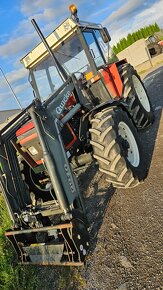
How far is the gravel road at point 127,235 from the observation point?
3178 mm

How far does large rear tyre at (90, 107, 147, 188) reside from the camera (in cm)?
426

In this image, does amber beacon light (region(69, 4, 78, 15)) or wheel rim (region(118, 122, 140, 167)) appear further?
amber beacon light (region(69, 4, 78, 15))

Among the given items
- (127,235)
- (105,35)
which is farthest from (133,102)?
(127,235)

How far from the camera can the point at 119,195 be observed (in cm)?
476

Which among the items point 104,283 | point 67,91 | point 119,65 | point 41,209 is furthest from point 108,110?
point 119,65

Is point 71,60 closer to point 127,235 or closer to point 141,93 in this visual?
point 141,93

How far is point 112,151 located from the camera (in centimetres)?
425

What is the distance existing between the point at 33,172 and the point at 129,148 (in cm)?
154

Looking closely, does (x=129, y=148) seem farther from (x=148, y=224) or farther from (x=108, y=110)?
(x=148, y=224)

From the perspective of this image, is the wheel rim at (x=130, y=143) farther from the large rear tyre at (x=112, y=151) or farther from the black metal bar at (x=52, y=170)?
the black metal bar at (x=52, y=170)

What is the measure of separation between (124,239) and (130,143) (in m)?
1.70

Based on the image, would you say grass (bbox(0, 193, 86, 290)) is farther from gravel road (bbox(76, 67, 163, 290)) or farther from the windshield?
the windshield

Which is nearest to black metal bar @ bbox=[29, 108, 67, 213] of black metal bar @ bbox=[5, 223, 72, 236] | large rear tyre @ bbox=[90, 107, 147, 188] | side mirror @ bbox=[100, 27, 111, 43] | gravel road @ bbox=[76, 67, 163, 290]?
black metal bar @ bbox=[5, 223, 72, 236]

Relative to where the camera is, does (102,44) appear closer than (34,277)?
No
